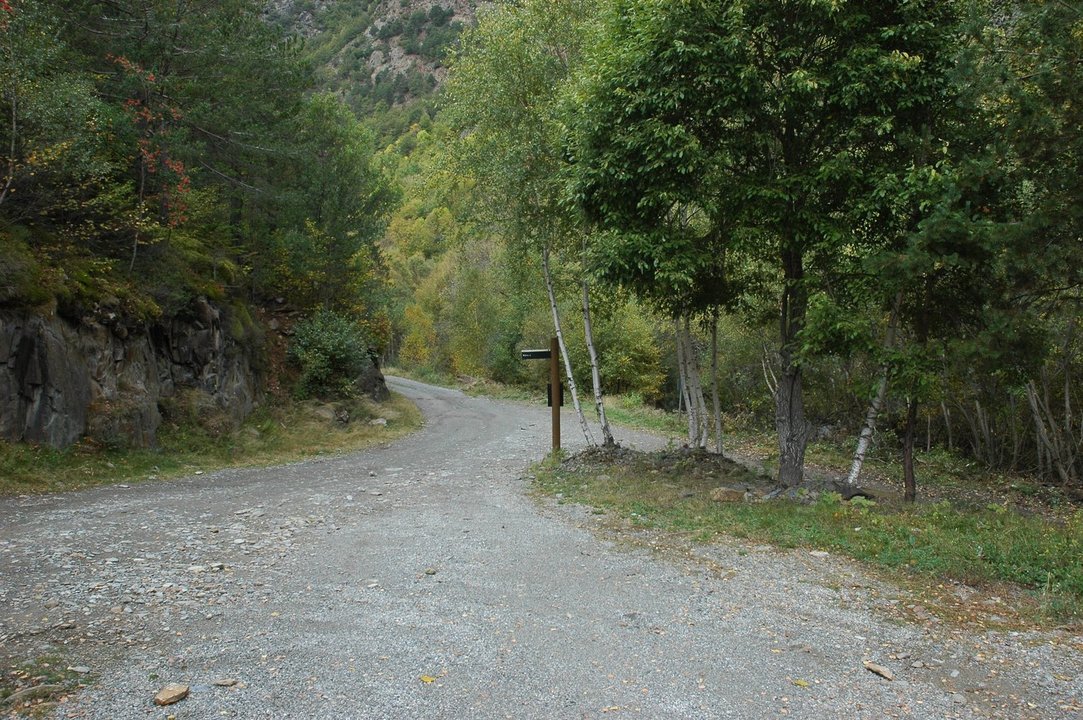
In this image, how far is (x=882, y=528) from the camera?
7.16 m

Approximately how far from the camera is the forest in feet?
25.8

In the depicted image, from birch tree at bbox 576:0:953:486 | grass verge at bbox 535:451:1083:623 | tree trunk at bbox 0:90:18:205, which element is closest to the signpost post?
grass verge at bbox 535:451:1083:623

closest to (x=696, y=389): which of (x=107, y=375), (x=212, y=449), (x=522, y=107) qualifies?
(x=522, y=107)

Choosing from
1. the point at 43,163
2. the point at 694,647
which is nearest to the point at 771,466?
the point at 694,647

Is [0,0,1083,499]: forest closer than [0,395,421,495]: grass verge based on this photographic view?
Yes

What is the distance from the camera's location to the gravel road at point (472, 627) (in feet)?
12.5

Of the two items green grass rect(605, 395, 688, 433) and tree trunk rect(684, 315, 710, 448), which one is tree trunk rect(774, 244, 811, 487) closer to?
tree trunk rect(684, 315, 710, 448)

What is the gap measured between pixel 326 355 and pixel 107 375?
26.9ft

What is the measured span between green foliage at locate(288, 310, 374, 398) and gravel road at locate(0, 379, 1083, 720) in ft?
37.7

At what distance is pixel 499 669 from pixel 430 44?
13101 cm

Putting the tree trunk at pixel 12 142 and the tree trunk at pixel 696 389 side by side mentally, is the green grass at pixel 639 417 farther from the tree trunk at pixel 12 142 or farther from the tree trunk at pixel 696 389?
the tree trunk at pixel 12 142

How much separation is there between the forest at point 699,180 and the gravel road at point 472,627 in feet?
13.5

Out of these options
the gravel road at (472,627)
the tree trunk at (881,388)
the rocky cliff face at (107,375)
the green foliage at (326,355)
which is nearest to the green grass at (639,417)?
the green foliage at (326,355)

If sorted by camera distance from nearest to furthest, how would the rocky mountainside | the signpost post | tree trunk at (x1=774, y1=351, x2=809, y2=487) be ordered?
tree trunk at (x1=774, y1=351, x2=809, y2=487)
the signpost post
the rocky mountainside
